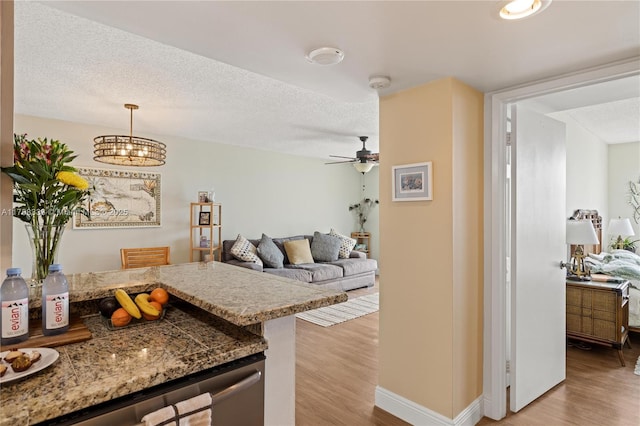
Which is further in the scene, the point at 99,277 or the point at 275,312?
the point at 99,277

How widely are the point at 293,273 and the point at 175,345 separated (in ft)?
13.6

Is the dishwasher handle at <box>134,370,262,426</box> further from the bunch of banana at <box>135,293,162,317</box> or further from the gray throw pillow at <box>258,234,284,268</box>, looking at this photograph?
the gray throw pillow at <box>258,234,284,268</box>

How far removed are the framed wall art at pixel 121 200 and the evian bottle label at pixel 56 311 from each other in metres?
3.60

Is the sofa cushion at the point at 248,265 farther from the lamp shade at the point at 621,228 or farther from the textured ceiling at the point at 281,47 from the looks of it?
the lamp shade at the point at 621,228

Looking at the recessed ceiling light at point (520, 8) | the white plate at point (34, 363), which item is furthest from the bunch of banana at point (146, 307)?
the recessed ceiling light at point (520, 8)

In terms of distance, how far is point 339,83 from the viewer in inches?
88.1

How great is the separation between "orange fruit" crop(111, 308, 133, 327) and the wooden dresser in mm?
3834

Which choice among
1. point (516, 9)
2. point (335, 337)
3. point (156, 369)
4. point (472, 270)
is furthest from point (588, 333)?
point (156, 369)

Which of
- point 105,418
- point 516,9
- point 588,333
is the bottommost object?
point 588,333

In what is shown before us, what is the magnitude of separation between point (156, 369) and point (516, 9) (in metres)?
1.86

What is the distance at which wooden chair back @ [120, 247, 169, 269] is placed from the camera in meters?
4.58

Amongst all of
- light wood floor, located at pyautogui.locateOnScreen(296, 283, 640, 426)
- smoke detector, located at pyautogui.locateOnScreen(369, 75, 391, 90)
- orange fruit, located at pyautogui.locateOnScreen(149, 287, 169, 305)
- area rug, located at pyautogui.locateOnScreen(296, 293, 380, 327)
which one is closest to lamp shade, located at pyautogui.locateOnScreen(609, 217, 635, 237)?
→ light wood floor, located at pyautogui.locateOnScreen(296, 283, 640, 426)

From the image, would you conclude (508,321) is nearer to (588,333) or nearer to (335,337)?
(588,333)

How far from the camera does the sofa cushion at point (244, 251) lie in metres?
5.31
